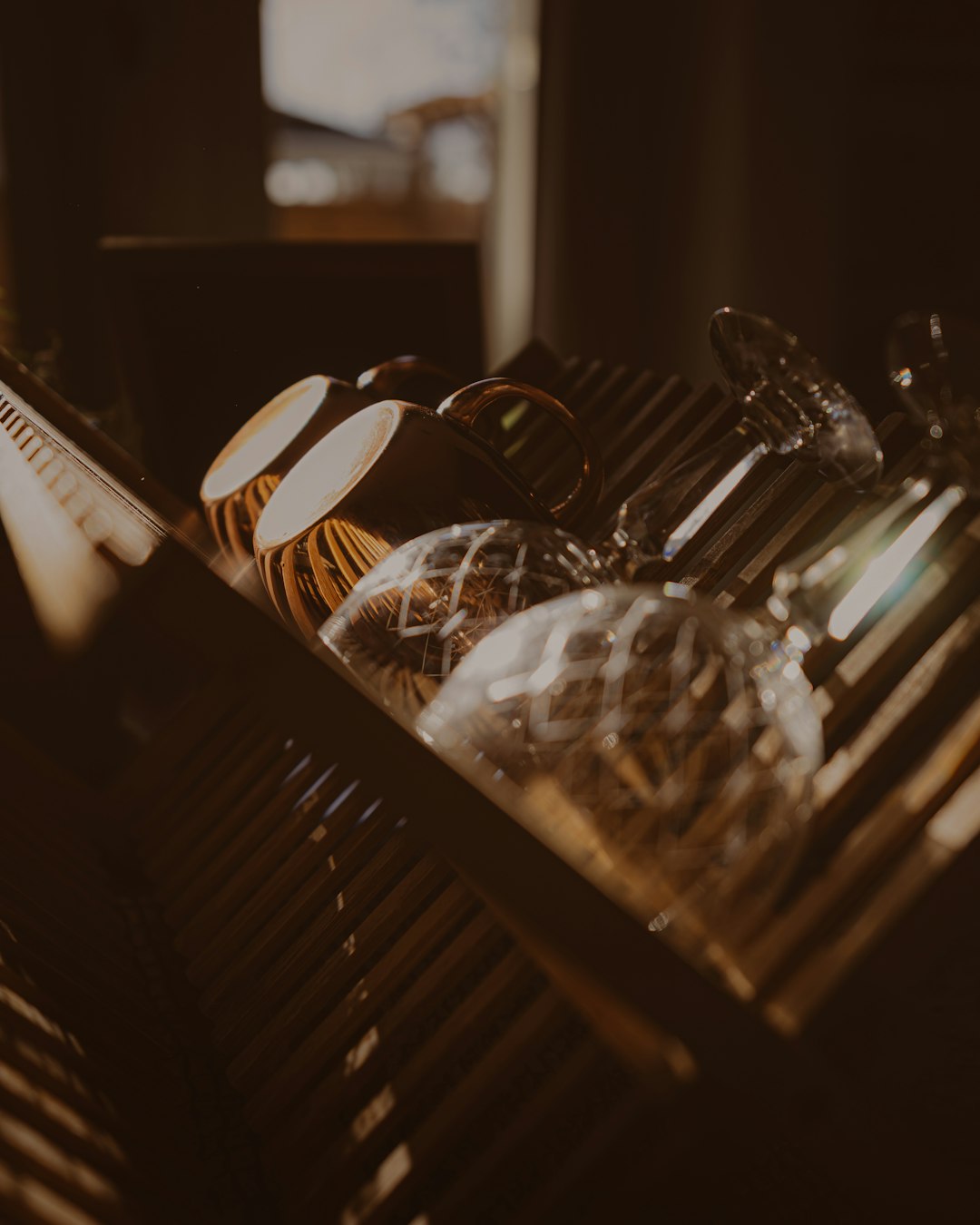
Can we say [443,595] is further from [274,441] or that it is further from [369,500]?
[274,441]

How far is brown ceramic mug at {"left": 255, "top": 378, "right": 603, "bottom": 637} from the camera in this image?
1.90 ft

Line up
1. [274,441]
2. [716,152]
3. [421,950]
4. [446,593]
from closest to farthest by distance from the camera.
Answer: [446,593], [421,950], [274,441], [716,152]

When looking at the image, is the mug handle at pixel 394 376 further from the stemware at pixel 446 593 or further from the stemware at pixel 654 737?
the stemware at pixel 654 737

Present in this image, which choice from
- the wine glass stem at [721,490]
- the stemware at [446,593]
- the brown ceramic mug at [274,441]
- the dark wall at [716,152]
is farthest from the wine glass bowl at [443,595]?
the dark wall at [716,152]

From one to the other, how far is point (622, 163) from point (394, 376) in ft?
4.16

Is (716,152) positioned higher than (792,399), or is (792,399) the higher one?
(716,152)

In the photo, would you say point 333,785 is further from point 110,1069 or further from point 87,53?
point 87,53

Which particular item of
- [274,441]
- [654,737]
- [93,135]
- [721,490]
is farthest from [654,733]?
[93,135]

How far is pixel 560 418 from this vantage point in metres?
0.67

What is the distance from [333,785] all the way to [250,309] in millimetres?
630

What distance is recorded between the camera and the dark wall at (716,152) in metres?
1.85

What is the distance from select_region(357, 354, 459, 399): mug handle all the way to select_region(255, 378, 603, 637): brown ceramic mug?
191 millimetres

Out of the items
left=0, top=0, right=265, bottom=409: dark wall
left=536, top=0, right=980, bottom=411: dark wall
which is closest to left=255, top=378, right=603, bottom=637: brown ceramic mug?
left=0, top=0, right=265, bottom=409: dark wall

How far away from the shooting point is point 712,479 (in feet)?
2.13
